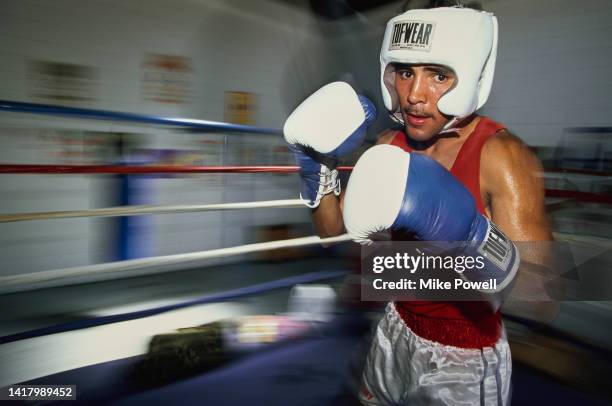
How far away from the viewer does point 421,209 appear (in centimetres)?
73

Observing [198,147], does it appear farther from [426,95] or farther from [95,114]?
[426,95]

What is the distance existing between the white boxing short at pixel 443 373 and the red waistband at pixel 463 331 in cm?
1

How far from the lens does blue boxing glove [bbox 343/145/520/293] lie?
0.72 metres

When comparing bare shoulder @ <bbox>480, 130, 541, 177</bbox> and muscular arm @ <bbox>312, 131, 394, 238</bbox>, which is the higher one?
bare shoulder @ <bbox>480, 130, 541, 177</bbox>

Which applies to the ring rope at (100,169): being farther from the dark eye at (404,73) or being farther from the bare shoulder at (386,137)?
the dark eye at (404,73)

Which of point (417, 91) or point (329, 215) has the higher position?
point (417, 91)

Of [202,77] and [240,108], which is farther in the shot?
[240,108]

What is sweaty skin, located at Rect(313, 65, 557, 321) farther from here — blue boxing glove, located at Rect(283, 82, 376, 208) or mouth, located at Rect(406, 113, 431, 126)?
blue boxing glove, located at Rect(283, 82, 376, 208)

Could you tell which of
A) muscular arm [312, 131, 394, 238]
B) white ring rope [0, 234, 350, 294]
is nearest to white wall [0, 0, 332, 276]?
white ring rope [0, 234, 350, 294]

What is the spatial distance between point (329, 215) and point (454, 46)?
20.0 inches

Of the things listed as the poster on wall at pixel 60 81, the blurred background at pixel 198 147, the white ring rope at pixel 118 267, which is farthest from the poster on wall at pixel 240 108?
the white ring rope at pixel 118 267

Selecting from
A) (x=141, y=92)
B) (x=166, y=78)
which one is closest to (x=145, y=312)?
(x=141, y=92)

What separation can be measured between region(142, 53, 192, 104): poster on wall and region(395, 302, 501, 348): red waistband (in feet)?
10.4

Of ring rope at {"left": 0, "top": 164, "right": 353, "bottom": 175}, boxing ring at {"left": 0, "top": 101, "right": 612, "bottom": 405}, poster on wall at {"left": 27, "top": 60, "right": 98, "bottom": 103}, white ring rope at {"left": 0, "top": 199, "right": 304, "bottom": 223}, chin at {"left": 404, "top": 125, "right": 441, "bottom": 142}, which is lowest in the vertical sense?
→ boxing ring at {"left": 0, "top": 101, "right": 612, "bottom": 405}
